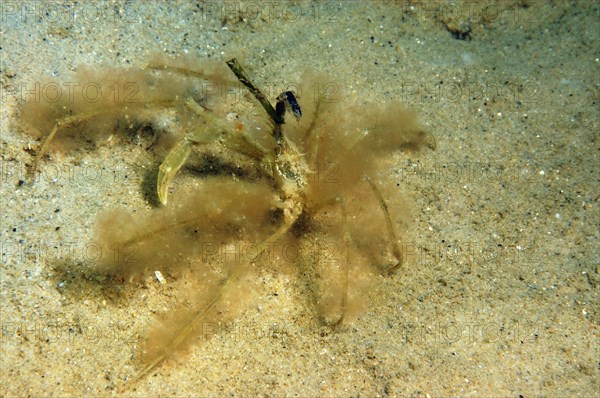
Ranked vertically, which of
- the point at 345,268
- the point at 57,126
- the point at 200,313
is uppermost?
the point at 57,126

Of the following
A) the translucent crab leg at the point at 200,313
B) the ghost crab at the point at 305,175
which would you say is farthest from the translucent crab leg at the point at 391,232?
the translucent crab leg at the point at 200,313

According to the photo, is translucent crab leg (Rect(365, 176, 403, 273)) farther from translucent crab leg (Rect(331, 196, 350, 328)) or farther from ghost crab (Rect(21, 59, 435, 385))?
translucent crab leg (Rect(331, 196, 350, 328))

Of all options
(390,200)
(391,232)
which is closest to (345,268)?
(391,232)

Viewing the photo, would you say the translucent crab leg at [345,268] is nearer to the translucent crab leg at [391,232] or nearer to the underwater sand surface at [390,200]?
the underwater sand surface at [390,200]

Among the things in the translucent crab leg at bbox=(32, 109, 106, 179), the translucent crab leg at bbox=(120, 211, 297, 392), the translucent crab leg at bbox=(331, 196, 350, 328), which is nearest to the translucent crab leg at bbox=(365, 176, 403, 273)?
the translucent crab leg at bbox=(331, 196, 350, 328)

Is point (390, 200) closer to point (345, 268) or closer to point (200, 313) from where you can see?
point (345, 268)

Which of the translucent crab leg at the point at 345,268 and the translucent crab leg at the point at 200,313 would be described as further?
the translucent crab leg at the point at 345,268
